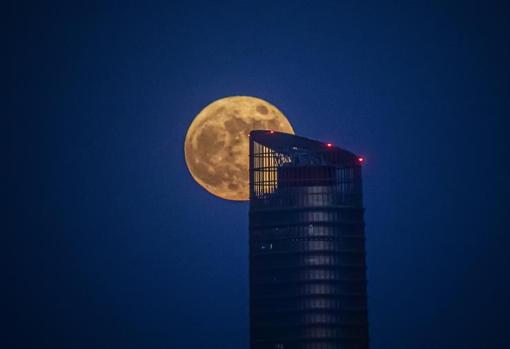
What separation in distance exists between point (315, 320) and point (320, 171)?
3135 cm

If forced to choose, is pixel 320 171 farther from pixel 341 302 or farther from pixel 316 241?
pixel 341 302

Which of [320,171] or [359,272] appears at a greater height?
[320,171]

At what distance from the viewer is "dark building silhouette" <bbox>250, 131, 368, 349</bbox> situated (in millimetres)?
175625

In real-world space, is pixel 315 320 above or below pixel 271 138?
below

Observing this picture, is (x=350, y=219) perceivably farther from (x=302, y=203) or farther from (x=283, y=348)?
(x=283, y=348)

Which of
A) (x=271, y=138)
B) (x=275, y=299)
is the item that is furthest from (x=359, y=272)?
(x=271, y=138)

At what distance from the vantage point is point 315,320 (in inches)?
6954

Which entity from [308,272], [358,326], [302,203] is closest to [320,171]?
[302,203]

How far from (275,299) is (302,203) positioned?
2082 cm

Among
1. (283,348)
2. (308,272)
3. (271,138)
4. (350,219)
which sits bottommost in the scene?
(283,348)

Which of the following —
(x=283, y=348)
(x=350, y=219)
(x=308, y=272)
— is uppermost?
(x=350, y=219)

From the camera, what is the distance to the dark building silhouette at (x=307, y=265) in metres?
176

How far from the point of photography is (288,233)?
177500 millimetres

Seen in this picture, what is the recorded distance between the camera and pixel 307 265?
177 metres
